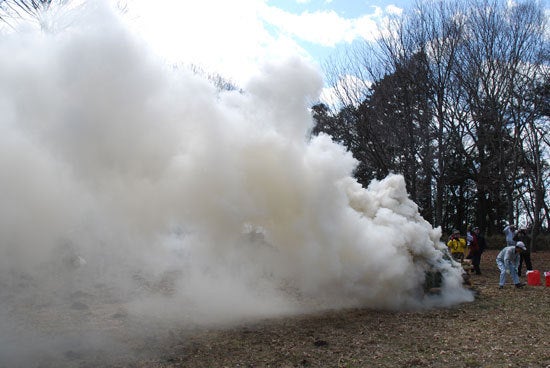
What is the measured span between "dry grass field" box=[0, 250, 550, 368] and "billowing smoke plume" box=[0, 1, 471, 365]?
2.17ft

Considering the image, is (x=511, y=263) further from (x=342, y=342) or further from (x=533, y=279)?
(x=342, y=342)

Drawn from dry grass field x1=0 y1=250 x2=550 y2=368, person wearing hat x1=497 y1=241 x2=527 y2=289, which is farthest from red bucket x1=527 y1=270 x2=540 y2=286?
dry grass field x1=0 y1=250 x2=550 y2=368

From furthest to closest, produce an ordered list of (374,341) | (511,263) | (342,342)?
1. (511,263)
2. (374,341)
3. (342,342)

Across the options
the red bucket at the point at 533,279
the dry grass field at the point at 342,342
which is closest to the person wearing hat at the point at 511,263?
the red bucket at the point at 533,279

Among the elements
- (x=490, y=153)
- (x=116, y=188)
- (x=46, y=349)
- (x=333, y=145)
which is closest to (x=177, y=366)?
(x=46, y=349)

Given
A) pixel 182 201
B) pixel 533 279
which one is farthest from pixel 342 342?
pixel 533 279

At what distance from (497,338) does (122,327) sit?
22.4 ft

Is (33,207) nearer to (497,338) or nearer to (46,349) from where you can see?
(46,349)

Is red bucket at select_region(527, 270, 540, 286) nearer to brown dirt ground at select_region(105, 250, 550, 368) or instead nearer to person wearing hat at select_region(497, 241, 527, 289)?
person wearing hat at select_region(497, 241, 527, 289)

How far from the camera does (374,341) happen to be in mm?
8414

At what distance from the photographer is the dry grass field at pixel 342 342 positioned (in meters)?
7.23

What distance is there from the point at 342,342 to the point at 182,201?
12.0ft

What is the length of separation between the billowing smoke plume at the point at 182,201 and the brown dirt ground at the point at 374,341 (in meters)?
0.76

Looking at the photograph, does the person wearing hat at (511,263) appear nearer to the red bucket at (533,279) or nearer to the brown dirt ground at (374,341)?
the red bucket at (533,279)
